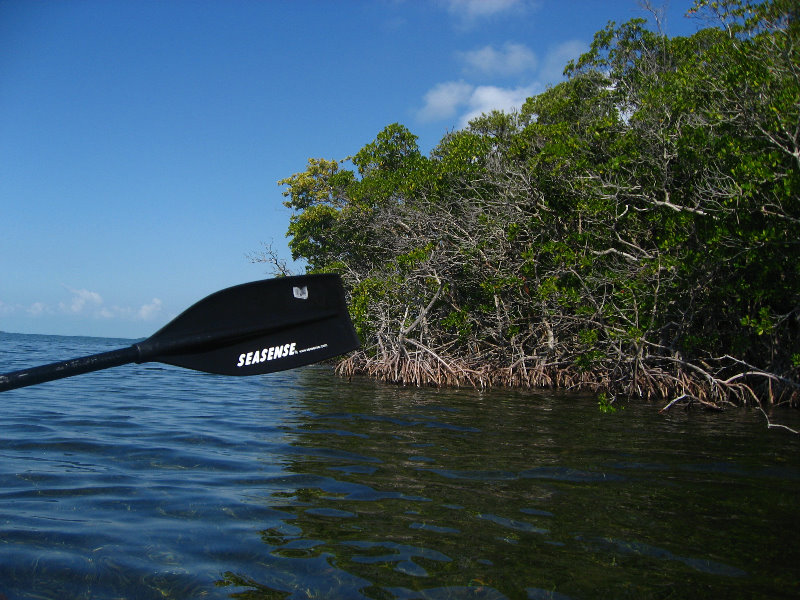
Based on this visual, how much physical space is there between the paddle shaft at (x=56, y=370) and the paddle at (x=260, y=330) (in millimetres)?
176

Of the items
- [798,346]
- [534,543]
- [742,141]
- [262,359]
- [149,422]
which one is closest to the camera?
[262,359]

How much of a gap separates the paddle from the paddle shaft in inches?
6.9

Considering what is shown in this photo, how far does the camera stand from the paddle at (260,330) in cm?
285

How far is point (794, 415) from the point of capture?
370 inches

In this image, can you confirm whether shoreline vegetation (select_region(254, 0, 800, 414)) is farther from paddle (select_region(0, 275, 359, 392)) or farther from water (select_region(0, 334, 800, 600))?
paddle (select_region(0, 275, 359, 392))

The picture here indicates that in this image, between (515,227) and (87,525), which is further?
(515,227)

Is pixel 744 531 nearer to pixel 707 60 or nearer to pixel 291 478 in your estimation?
pixel 291 478

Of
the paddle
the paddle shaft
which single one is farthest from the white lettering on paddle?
the paddle shaft

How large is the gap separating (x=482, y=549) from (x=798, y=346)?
9290 mm

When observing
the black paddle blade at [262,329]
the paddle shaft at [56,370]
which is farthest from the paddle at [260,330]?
the paddle shaft at [56,370]

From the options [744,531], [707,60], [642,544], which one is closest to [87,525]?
[642,544]

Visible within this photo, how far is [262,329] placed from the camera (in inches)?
122

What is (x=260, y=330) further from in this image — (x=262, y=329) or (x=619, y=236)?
(x=619, y=236)

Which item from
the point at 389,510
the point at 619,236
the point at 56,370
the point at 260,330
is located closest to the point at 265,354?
the point at 260,330
